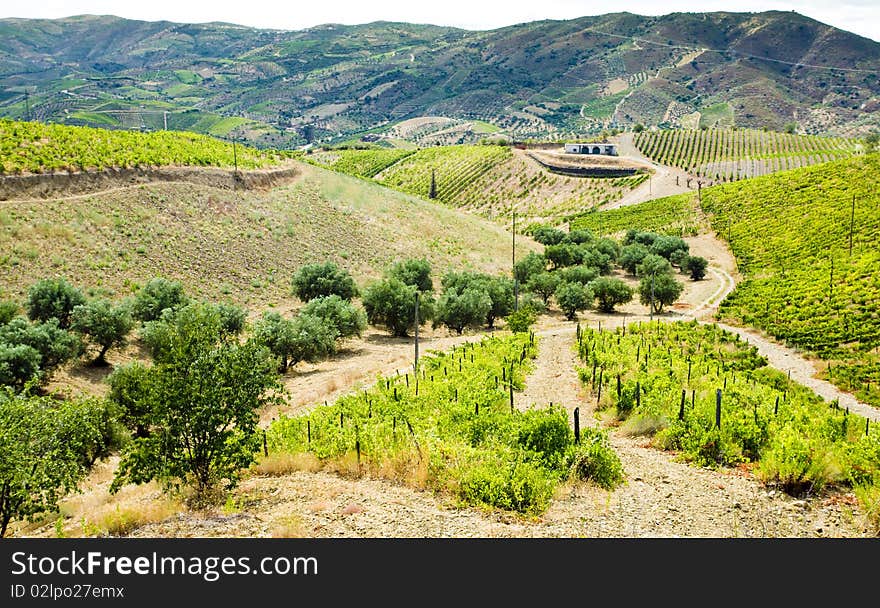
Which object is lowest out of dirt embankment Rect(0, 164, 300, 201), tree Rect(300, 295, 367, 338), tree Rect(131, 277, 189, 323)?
tree Rect(300, 295, 367, 338)

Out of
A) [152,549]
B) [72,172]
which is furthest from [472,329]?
[152,549]

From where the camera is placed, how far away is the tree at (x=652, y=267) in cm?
6025

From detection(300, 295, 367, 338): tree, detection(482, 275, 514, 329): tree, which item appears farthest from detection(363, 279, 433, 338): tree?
detection(482, 275, 514, 329): tree

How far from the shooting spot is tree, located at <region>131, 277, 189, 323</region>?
35938mm

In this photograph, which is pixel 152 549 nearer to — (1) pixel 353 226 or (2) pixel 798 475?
(2) pixel 798 475

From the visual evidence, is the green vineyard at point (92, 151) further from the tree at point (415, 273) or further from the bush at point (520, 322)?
the bush at point (520, 322)

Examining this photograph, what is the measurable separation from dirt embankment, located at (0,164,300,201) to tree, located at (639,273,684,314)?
1347 inches

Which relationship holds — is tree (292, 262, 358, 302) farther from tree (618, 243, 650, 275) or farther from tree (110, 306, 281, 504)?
tree (618, 243, 650, 275)

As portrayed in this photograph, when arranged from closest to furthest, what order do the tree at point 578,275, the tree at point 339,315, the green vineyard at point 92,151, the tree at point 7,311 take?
1. the tree at point 7,311
2. the tree at point 339,315
3. the green vineyard at point 92,151
4. the tree at point 578,275

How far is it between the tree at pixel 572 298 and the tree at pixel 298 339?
2121 cm

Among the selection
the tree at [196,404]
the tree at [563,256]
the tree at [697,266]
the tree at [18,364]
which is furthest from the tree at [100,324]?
the tree at [697,266]

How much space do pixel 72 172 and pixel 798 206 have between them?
3081 inches

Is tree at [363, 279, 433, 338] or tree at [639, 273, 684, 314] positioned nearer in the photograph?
tree at [363, 279, 433, 338]

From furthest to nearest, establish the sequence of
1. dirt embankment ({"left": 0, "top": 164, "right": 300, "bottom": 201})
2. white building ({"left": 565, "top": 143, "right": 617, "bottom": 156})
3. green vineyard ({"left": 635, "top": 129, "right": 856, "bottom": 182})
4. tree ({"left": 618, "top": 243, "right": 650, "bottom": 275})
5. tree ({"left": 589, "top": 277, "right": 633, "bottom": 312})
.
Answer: white building ({"left": 565, "top": 143, "right": 617, "bottom": 156})
green vineyard ({"left": 635, "top": 129, "right": 856, "bottom": 182})
tree ({"left": 618, "top": 243, "right": 650, "bottom": 275})
tree ({"left": 589, "top": 277, "right": 633, "bottom": 312})
dirt embankment ({"left": 0, "top": 164, "right": 300, "bottom": 201})
